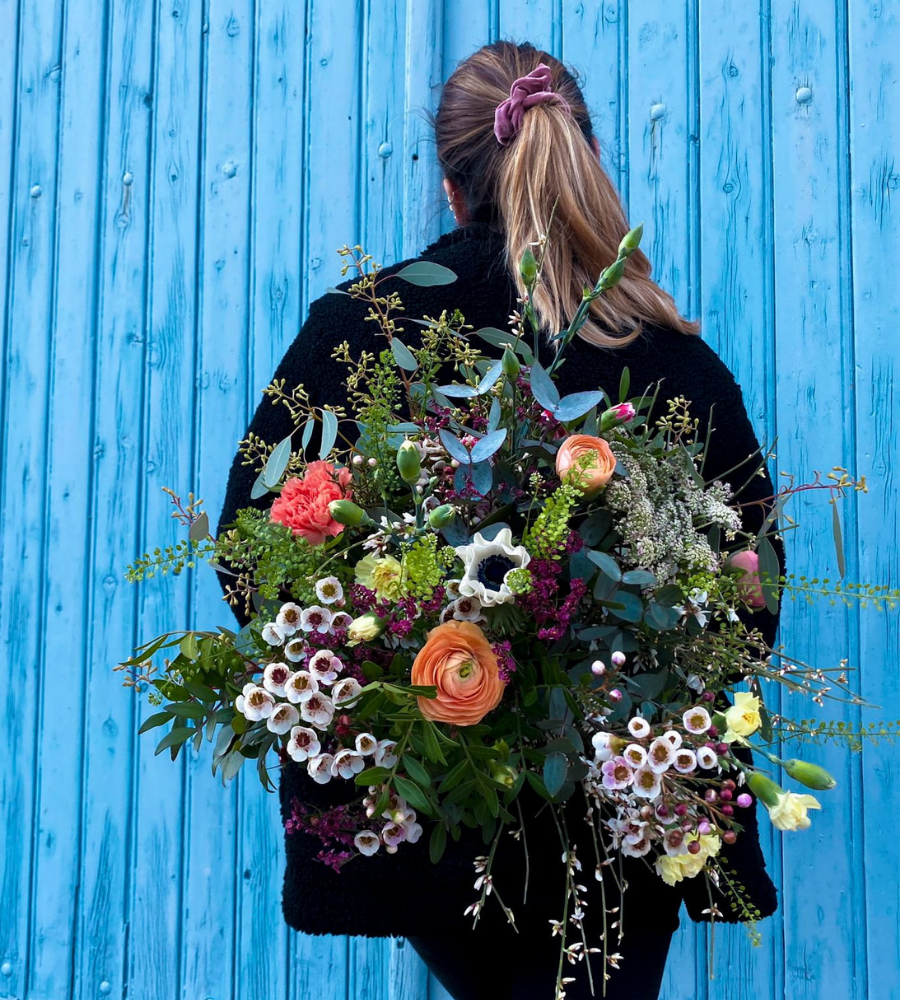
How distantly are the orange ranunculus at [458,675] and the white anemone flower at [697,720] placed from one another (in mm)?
163

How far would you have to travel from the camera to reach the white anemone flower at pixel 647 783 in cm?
88

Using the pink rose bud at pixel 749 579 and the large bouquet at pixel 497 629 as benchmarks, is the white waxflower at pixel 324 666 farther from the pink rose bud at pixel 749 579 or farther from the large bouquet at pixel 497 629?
the pink rose bud at pixel 749 579

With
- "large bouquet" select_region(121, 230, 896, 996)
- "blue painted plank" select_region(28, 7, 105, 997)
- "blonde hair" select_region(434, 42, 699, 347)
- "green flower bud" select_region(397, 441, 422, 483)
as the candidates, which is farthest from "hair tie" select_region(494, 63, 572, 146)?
"blue painted plank" select_region(28, 7, 105, 997)

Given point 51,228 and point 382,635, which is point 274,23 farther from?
point 382,635

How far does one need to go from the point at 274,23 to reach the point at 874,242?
4.01 ft

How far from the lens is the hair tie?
1.35m

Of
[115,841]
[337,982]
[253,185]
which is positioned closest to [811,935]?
[337,982]

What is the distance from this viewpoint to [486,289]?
1.31m

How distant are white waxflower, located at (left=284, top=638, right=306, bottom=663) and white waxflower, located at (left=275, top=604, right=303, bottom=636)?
0.04 feet

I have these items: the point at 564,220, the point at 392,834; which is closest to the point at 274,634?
the point at 392,834

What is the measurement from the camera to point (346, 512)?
3.13 ft

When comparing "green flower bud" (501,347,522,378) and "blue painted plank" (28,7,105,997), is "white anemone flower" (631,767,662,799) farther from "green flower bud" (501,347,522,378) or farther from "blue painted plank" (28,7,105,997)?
"blue painted plank" (28,7,105,997)

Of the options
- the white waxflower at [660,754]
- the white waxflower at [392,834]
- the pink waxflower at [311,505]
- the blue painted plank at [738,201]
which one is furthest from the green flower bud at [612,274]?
the blue painted plank at [738,201]

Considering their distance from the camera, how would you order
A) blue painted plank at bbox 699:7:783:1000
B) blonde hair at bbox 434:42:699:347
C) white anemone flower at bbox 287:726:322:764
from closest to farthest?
white anemone flower at bbox 287:726:322:764 < blonde hair at bbox 434:42:699:347 < blue painted plank at bbox 699:7:783:1000
